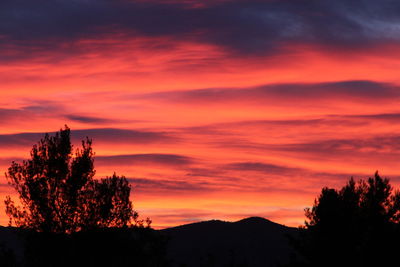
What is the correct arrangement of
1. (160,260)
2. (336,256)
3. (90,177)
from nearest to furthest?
1. (90,177)
2. (336,256)
3. (160,260)

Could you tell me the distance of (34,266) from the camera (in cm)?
5397

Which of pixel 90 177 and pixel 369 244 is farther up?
pixel 90 177

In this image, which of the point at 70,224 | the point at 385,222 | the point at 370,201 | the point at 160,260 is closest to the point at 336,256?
the point at 385,222

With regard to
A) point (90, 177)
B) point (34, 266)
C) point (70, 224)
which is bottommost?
point (34, 266)

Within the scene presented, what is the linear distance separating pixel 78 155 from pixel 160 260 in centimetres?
4865

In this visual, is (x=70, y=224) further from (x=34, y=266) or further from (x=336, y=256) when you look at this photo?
(x=336, y=256)

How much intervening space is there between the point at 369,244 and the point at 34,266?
1334 inches

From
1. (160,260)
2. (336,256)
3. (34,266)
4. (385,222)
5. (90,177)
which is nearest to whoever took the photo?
(34,266)

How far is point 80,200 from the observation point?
56.2 metres

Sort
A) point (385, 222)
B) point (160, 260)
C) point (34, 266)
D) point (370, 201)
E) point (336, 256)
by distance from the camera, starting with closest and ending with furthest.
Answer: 1. point (34, 266)
2. point (336, 256)
3. point (385, 222)
4. point (370, 201)
5. point (160, 260)

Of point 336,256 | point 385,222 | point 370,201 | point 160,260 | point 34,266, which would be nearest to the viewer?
point 34,266

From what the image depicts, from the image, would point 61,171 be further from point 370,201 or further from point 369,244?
point 370,201

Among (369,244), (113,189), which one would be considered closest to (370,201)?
(369,244)

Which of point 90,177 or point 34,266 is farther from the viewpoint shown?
point 90,177
